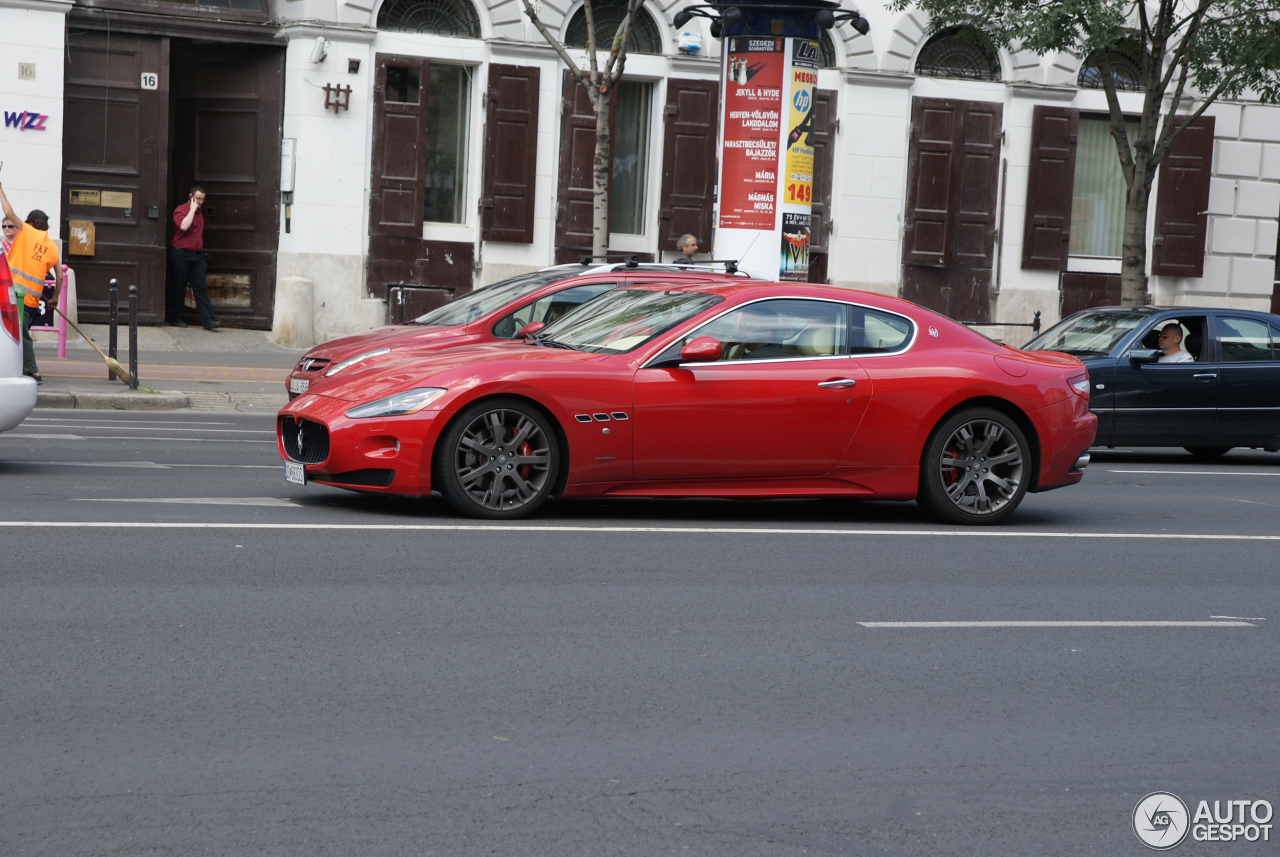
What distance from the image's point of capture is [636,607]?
6859 mm

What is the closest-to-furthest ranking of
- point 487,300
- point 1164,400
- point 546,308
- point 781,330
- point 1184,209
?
point 781,330, point 546,308, point 487,300, point 1164,400, point 1184,209

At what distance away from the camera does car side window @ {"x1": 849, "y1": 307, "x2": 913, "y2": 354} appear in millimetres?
9633

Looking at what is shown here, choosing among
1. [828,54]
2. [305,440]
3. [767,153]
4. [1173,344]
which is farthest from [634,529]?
[828,54]

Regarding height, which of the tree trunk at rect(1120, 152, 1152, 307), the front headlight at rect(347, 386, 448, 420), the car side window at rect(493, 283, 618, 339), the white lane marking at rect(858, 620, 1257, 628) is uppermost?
the tree trunk at rect(1120, 152, 1152, 307)

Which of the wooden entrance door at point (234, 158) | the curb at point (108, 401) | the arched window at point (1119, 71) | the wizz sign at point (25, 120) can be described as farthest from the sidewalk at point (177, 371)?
the arched window at point (1119, 71)

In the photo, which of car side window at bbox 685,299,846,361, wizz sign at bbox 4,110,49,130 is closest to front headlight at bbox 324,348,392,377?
car side window at bbox 685,299,846,361

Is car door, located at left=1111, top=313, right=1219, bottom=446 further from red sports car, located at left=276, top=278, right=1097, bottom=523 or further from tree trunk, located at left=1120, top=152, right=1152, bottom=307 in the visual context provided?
tree trunk, located at left=1120, top=152, right=1152, bottom=307

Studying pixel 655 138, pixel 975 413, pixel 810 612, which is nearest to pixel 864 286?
pixel 655 138

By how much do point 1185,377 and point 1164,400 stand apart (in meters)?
0.31

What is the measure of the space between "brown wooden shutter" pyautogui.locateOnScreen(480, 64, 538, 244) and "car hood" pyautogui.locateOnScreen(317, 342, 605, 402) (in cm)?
1341

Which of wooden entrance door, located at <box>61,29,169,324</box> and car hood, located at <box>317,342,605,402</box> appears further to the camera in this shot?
wooden entrance door, located at <box>61,29,169,324</box>

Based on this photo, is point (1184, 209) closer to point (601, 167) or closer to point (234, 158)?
point (601, 167)

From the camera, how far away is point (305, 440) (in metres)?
8.94

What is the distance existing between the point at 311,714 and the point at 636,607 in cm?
212
